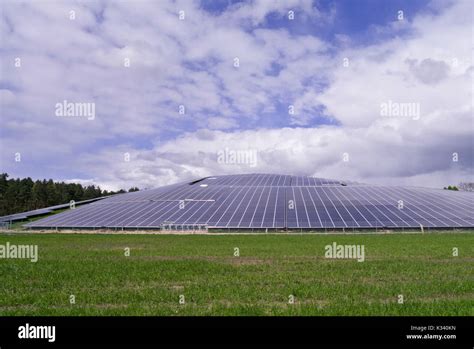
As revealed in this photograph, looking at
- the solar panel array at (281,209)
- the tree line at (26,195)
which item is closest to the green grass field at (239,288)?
the solar panel array at (281,209)

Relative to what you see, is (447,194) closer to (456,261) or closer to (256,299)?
(456,261)

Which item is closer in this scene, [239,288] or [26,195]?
[239,288]

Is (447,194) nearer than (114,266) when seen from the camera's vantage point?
No

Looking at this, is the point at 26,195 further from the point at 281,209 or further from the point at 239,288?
the point at 239,288

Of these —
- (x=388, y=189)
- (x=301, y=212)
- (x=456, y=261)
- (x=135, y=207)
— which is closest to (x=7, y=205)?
(x=135, y=207)

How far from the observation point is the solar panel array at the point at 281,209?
6544 cm

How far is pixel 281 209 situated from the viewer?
239ft

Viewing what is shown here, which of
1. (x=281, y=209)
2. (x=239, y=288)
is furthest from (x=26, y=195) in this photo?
(x=239, y=288)

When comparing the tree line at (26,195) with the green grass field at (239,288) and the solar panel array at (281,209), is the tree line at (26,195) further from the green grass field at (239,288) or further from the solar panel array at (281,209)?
the green grass field at (239,288)

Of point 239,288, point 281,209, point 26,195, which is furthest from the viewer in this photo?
point 26,195

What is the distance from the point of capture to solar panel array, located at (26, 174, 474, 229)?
215ft

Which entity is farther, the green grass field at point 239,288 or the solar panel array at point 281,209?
the solar panel array at point 281,209
